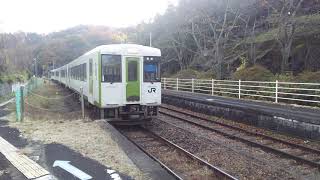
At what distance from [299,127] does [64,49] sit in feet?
323

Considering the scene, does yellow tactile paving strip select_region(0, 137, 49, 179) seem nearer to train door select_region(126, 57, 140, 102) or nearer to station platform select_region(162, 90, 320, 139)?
train door select_region(126, 57, 140, 102)

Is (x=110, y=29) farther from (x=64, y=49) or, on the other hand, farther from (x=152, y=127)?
(x=152, y=127)

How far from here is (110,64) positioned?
14820 mm

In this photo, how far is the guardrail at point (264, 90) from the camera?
17750 millimetres

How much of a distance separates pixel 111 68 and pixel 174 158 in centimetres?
541

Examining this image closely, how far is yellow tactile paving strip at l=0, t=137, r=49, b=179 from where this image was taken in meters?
7.77

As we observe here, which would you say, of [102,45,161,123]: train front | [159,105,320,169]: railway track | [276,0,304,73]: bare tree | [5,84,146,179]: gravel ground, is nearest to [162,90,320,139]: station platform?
[159,105,320,169]: railway track

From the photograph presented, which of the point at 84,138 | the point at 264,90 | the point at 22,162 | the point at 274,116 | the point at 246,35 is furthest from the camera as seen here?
the point at 246,35

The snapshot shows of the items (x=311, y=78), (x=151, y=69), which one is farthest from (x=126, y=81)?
(x=311, y=78)

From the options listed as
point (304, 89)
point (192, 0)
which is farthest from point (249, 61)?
point (304, 89)

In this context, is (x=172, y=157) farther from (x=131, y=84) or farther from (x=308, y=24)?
(x=308, y=24)

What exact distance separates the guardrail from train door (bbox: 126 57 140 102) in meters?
6.60

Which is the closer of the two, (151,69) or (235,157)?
(235,157)

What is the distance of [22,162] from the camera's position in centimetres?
866
